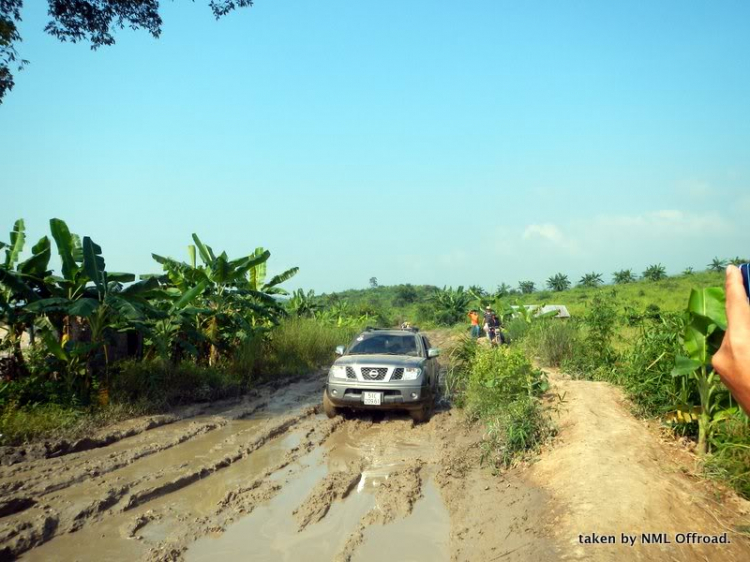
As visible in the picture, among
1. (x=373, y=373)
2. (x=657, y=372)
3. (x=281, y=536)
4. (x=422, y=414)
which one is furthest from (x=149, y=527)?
(x=657, y=372)

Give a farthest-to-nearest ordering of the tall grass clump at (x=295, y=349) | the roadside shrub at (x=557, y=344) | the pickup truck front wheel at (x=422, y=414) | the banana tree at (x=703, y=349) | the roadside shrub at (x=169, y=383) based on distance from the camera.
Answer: the tall grass clump at (x=295, y=349) < the roadside shrub at (x=557, y=344) < the roadside shrub at (x=169, y=383) < the pickup truck front wheel at (x=422, y=414) < the banana tree at (x=703, y=349)

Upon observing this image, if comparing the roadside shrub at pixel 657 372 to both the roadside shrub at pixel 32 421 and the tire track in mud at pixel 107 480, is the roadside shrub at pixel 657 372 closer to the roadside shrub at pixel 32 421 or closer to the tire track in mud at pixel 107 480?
the tire track in mud at pixel 107 480

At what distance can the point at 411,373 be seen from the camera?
10820 millimetres

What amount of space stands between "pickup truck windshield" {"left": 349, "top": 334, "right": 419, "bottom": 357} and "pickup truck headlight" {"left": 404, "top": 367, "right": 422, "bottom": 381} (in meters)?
0.87

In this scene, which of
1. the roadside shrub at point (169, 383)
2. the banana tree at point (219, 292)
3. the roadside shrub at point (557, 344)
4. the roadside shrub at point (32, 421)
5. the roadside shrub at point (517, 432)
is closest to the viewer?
the roadside shrub at point (517, 432)

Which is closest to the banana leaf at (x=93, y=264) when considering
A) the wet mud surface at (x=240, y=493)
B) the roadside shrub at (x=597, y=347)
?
the wet mud surface at (x=240, y=493)

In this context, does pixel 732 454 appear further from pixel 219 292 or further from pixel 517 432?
pixel 219 292

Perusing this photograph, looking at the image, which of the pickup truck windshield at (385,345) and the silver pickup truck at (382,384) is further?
the pickup truck windshield at (385,345)

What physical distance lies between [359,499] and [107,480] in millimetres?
3169

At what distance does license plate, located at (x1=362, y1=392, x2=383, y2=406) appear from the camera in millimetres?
10586

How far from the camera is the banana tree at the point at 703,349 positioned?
6266mm

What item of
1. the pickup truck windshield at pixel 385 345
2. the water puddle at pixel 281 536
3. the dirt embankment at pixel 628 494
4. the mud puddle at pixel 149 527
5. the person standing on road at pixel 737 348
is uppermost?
the person standing on road at pixel 737 348

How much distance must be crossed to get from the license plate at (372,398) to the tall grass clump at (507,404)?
1.67 meters

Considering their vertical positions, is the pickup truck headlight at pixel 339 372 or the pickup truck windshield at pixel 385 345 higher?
the pickup truck windshield at pixel 385 345
